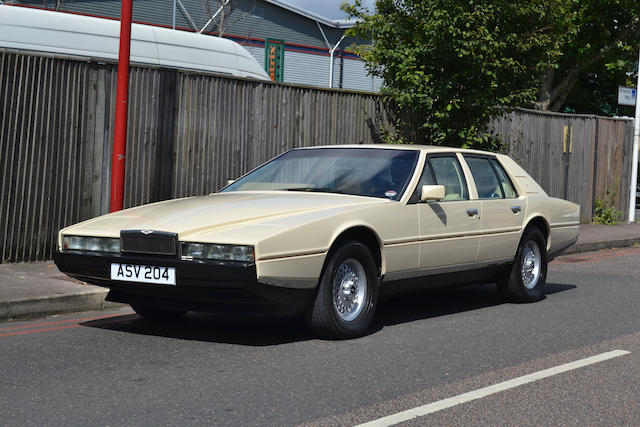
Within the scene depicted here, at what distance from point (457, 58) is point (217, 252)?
8579 mm

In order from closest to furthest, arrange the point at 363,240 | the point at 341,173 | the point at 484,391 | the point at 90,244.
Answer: the point at 484,391
the point at 90,244
the point at 363,240
the point at 341,173

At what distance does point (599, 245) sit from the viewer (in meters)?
14.6

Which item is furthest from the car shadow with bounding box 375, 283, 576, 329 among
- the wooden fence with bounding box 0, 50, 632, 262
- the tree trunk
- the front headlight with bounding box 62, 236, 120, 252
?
the tree trunk

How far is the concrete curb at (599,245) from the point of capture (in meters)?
14.0

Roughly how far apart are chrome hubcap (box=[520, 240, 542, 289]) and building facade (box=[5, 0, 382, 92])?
25.0 m

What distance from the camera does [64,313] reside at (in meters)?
7.55

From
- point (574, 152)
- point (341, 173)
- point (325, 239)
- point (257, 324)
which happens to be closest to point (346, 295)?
point (325, 239)

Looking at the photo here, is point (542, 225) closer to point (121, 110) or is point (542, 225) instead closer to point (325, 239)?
point (325, 239)

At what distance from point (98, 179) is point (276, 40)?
26.8 metres

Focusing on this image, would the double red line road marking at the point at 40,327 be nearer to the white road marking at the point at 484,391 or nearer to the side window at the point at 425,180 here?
the side window at the point at 425,180

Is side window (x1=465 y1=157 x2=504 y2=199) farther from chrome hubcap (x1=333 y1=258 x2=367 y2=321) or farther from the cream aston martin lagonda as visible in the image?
chrome hubcap (x1=333 y1=258 x2=367 y2=321)

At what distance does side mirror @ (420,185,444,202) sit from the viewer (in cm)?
696

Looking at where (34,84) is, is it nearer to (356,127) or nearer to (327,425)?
(356,127)

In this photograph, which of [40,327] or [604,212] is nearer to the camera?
[40,327]
